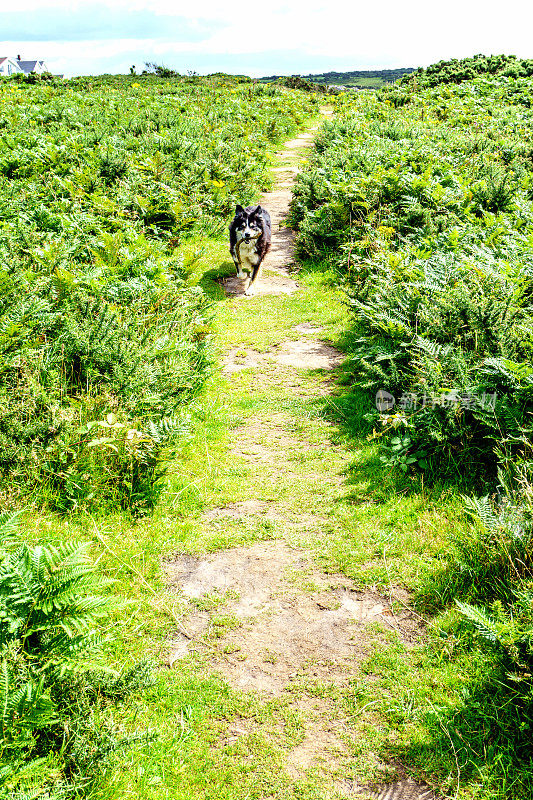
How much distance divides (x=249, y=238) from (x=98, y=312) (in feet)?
13.3

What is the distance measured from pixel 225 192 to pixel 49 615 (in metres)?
13.0

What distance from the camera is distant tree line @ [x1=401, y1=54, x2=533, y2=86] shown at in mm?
27594

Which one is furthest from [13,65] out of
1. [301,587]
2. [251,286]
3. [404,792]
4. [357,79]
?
[404,792]

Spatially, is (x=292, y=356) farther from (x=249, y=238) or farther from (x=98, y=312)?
(x=98, y=312)

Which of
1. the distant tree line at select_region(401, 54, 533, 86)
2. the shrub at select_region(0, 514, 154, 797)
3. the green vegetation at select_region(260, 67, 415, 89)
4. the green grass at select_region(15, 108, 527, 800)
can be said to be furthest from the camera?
the green vegetation at select_region(260, 67, 415, 89)

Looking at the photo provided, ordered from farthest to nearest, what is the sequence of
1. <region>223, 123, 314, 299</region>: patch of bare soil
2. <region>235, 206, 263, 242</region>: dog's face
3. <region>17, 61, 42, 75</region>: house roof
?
<region>17, 61, 42, 75</region>: house roof → <region>223, 123, 314, 299</region>: patch of bare soil → <region>235, 206, 263, 242</region>: dog's face

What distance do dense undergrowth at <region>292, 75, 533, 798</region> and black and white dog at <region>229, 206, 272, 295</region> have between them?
5.45 ft

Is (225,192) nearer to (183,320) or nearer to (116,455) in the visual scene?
(183,320)

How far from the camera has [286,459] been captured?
5.94m

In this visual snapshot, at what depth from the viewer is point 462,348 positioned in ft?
19.1

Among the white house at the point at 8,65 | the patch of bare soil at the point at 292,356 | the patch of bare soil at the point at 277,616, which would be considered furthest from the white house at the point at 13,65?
the patch of bare soil at the point at 277,616

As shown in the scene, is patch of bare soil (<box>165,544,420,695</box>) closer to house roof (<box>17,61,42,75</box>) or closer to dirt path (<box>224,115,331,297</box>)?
dirt path (<box>224,115,331,297</box>)

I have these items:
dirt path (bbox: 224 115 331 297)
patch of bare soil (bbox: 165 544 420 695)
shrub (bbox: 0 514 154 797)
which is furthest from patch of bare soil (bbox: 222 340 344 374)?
shrub (bbox: 0 514 154 797)

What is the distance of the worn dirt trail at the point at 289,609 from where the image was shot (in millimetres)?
3260
